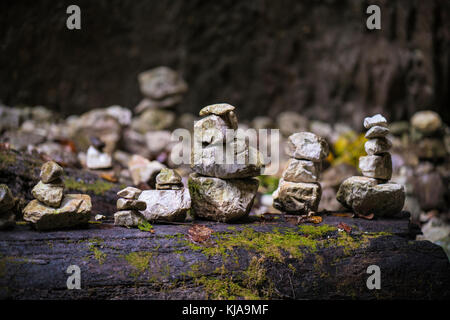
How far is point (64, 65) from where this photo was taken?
7.43 m

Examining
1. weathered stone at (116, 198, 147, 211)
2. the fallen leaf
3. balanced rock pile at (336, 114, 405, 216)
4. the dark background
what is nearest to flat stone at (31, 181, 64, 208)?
weathered stone at (116, 198, 147, 211)

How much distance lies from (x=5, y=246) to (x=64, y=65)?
18.8ft

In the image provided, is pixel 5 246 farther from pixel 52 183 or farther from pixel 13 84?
pixel 13 84

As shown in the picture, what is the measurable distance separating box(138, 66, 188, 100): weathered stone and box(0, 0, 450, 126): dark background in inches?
40.4

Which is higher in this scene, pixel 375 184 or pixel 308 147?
pixel 308 147

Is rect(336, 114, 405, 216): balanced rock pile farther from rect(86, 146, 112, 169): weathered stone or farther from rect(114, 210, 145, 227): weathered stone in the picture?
rect(86, 146, 112, 169): weathered stone

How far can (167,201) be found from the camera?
3.04 meters

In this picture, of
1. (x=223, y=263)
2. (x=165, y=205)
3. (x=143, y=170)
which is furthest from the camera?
(x=143, y=170)

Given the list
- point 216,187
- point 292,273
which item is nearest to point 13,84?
point 216,187

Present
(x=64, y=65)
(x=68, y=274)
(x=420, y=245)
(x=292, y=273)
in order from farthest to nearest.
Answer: (x=64, y=65) → (x=420, y=245) → (x=292, y=273) → (x=68, y=274)

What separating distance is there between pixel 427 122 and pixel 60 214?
262 inches

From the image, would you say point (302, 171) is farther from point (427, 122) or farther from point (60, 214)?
point (427, 122)

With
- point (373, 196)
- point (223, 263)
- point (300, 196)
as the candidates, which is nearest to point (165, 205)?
point (223, 263)

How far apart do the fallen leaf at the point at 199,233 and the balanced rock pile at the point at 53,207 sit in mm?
770
